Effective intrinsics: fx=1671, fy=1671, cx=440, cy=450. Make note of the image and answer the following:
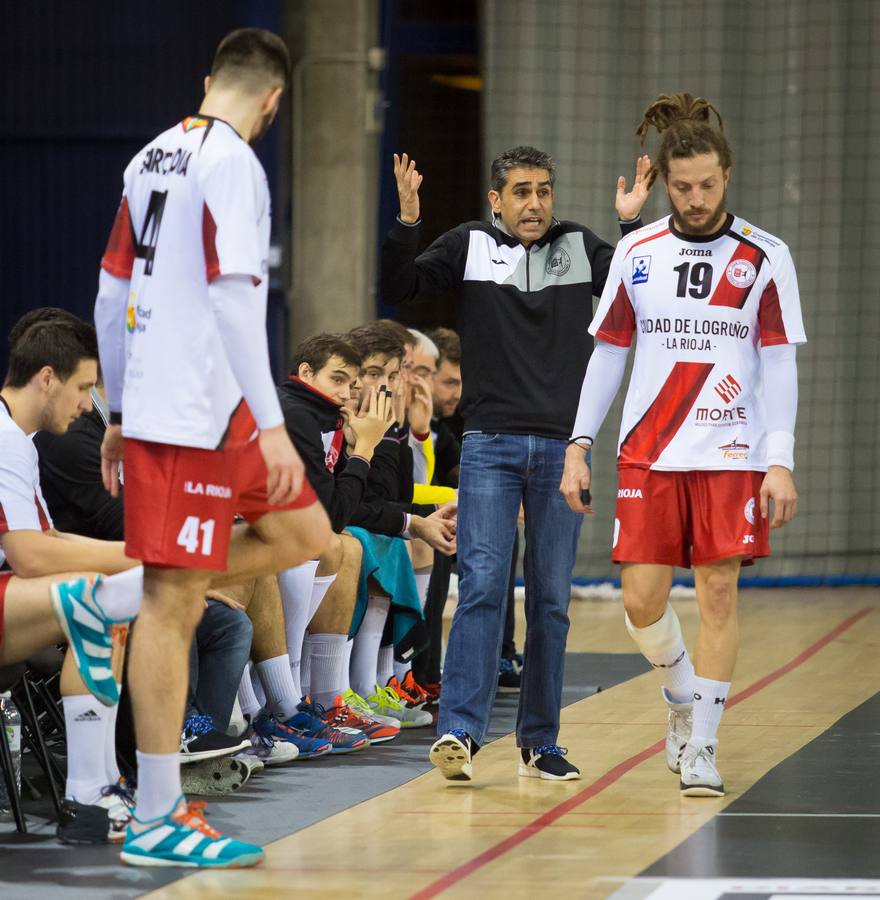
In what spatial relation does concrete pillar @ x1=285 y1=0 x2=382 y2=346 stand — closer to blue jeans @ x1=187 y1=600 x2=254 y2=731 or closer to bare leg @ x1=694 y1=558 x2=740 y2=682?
blue jeans @ x1=187 y1=600 x2=254 y2=731

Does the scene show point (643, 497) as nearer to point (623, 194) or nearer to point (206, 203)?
point (623, 194)

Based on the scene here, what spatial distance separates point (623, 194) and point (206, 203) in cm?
167

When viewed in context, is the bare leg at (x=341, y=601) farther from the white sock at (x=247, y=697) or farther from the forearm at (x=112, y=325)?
the forearm at (x=112, y=325)

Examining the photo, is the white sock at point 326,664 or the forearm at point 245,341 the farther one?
the white sock at point 326,664

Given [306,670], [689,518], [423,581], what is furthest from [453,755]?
[423,581]

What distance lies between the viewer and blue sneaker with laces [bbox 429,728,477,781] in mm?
4129

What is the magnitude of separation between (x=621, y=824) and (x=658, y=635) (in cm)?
62

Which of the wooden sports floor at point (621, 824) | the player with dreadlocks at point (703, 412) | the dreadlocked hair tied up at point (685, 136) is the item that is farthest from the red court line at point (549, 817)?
the dreadlocked hair tied up at point (685, 136)

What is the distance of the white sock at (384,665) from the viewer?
562 cm

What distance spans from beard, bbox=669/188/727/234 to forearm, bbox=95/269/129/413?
1454 millimetres

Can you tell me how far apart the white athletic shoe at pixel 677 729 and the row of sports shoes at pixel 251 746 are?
96 cm

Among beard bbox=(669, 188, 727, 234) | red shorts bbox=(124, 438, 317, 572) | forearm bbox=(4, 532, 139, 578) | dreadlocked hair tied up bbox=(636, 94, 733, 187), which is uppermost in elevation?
dreadlocked hair tied up bbox=(636, 94, 733, 187)

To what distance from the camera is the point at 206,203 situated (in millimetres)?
3199

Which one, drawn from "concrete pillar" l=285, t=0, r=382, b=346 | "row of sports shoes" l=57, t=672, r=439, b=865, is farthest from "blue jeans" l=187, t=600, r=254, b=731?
"concrete pillar" l=285, t=0, r=382, b=346
